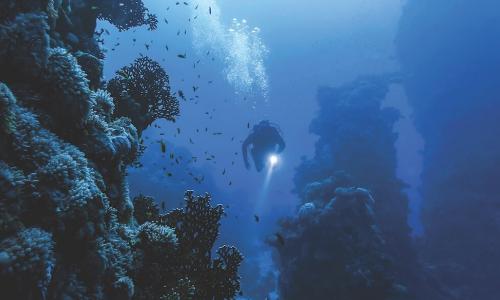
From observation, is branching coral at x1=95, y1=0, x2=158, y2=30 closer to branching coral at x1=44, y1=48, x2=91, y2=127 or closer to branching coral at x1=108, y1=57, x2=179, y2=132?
branching coral at x1=108, y1=57, x2=179, y2=132

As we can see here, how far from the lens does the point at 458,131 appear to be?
30.2 metres

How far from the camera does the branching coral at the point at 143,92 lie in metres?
7.85

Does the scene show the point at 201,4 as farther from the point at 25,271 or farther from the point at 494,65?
the point at 25,271

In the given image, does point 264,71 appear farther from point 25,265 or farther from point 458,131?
point 25,265

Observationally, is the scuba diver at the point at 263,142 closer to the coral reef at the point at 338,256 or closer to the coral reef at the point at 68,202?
the coral reef at the point at 338,256

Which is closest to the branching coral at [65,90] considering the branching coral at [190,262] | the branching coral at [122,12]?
the branching coral at [190,262]

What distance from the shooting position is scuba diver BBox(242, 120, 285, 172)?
62.2 feet

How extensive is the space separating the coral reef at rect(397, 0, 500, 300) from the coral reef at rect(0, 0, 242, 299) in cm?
1703

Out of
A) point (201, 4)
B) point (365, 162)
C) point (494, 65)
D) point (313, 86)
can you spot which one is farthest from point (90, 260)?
point (313, 86)

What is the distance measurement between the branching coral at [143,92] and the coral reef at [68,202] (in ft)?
4.06

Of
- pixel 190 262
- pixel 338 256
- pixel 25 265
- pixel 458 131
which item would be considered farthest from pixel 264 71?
pixel 25 265

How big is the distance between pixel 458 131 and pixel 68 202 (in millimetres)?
33147

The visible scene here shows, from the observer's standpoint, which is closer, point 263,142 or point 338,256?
point 338,256

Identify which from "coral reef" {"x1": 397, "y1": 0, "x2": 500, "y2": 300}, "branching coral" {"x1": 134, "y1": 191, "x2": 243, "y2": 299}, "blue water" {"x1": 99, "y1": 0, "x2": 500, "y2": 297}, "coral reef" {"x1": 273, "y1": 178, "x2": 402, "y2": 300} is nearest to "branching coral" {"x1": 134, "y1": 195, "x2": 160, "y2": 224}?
"branching coral" {"x1": 134, "y1": 191, "x2": 243, "y2": 299}
